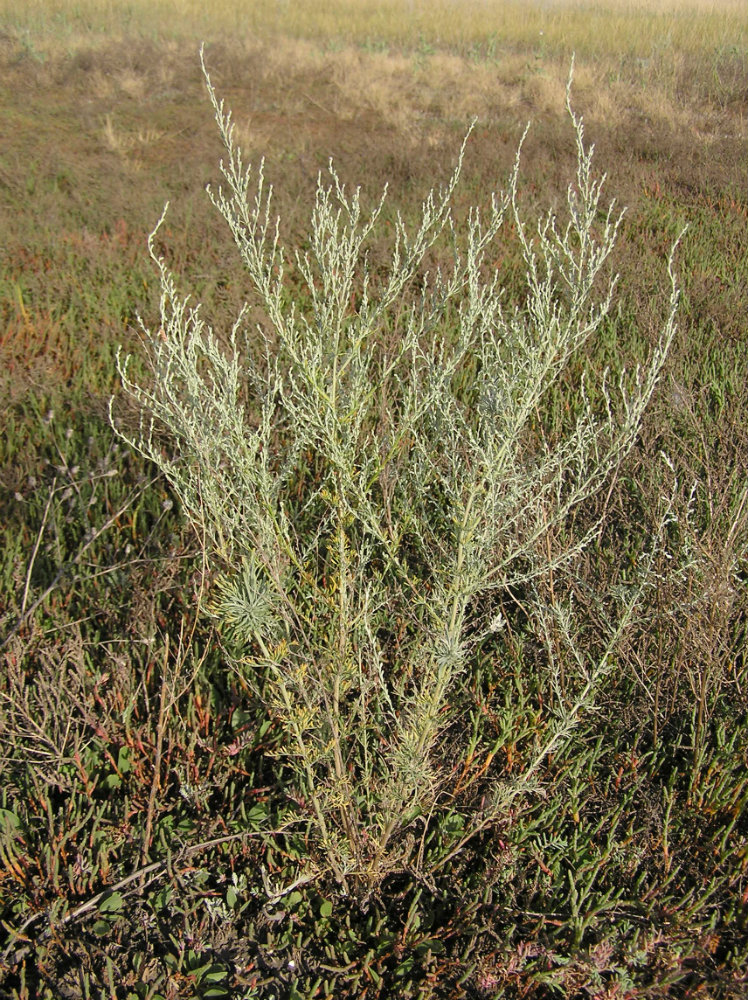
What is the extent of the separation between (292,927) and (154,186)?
688 centimetres

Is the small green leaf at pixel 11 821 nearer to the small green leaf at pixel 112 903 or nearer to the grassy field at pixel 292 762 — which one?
the grassy field at pixel 292 762

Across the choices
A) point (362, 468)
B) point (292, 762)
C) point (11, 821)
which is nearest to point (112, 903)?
point (11, 821)

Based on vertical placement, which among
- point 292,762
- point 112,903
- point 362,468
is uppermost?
point 362,468

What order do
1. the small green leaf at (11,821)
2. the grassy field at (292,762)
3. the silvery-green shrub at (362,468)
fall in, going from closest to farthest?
the silvery-green shrub at (362,468)
the grassy field at (292,762)
the small green leaf at (11,821)

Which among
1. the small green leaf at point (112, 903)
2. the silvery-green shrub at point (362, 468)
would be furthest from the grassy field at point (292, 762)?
the silvery-green shrub at point (362, 468)

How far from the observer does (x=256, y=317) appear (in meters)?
4.64

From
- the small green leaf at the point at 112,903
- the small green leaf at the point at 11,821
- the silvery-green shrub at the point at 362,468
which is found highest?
the silvery-green shrub at the point at 362,468

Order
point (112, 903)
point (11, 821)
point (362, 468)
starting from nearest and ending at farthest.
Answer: point (362, 468)
point (112, 903)
point (11, 821)

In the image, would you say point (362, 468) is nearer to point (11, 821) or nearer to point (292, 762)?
point (292, 762)

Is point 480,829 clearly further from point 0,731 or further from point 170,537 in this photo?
point 170,537

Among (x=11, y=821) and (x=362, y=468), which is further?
(x=11, y=821)

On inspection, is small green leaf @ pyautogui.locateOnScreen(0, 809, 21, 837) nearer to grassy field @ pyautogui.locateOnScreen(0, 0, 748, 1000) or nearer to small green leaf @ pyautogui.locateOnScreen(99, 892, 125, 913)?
grassy field @ pyautogui.locateOnScreen(0, 0, 748, 1000)

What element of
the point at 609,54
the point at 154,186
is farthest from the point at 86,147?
the point at 609,54

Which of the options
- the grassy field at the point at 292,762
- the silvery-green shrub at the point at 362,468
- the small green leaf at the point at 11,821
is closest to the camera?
the silvery-green shrub at the point at 362,468
